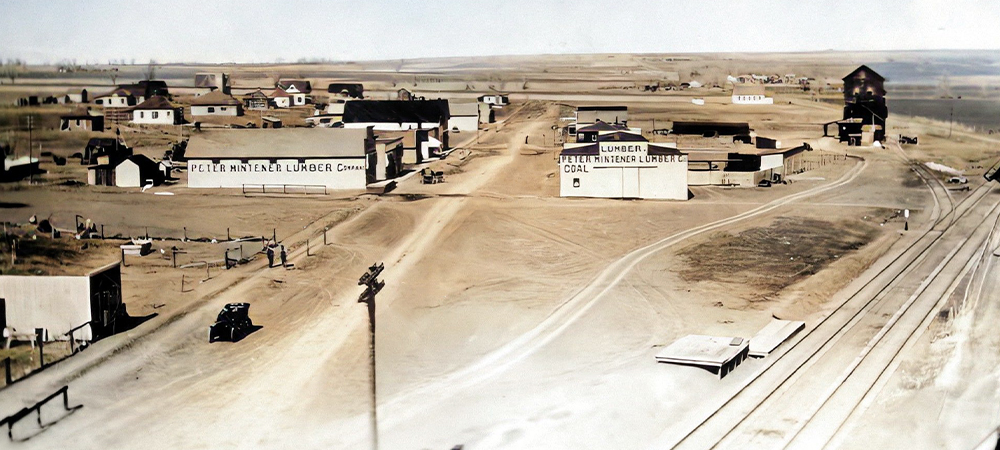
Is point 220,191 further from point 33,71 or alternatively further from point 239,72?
point 33,71

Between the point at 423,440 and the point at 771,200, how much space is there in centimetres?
405

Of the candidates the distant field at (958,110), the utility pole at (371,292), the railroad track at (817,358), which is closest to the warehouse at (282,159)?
the utility pole at (371,292)

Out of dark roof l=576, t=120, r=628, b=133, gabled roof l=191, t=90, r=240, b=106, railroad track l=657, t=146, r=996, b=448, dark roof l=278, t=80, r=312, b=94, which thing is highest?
dark roof l=278, t=80, r=312, b=94

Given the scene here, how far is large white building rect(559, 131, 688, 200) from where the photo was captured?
8.82 metres

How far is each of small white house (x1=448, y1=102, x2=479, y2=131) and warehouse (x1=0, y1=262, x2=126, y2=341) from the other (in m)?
3.38

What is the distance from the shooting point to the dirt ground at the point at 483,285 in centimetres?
698

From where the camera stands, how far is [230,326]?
757 centimetres

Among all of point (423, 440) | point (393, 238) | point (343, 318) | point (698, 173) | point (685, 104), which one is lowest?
point (423, 440)

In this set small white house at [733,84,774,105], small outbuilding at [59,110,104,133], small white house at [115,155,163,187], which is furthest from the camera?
small white house at [733,84,774,105]

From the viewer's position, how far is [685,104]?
30.2ft

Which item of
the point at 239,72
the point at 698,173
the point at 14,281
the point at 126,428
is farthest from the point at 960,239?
the point at 14,281

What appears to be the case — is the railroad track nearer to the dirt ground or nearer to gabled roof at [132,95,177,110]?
the dirt ground

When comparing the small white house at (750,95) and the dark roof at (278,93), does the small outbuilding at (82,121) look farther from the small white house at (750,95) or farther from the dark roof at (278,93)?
the small white house at (750,95)

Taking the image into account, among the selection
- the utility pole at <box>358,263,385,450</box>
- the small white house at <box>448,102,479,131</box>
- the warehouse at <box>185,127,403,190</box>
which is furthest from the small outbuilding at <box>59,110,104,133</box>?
the small white house at <box>448,102,479,131</box>
